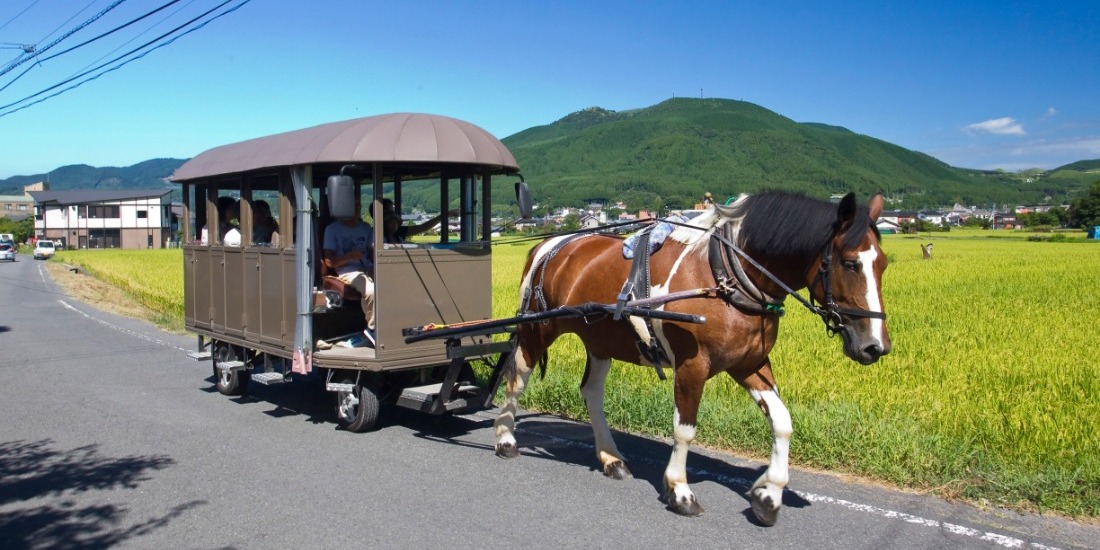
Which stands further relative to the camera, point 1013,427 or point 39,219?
point 39,219

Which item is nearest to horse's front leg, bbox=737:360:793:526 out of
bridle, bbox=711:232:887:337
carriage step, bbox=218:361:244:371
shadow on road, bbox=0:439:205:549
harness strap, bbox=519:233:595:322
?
bridle, bbox=711:232:887:337

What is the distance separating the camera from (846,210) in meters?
4.54

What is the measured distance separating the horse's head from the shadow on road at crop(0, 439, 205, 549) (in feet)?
13.6

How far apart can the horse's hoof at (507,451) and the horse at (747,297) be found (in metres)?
0.81

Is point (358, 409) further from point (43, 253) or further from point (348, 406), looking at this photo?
point (43, 253)

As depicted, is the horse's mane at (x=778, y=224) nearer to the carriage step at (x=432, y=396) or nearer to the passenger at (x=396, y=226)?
the carriage step at (x=432, y=396)

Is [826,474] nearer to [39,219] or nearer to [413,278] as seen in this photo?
[413,278]

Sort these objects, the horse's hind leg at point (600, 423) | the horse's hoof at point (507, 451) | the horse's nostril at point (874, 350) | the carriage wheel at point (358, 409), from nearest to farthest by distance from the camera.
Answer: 1. the horse's nostril at point (874, 350)
2. the horse's hind leg at point (600, 423)
3. the horse's hoof at point (507, 451)
4. the carriage wheel at point (358, 409)

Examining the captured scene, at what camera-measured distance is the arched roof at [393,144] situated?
6715 mm

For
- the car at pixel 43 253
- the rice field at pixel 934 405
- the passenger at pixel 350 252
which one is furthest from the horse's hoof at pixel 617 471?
the car at pixel 43 253

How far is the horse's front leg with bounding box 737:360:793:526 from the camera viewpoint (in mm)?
4695

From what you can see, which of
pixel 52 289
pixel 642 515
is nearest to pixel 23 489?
pixel 642 515

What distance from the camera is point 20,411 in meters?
8.04

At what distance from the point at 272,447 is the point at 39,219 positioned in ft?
320
